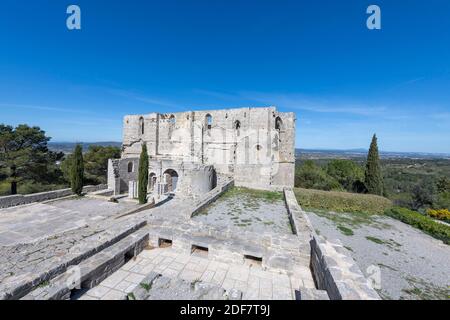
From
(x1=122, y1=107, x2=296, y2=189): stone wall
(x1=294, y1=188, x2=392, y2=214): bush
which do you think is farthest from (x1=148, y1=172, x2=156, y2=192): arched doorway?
(x1=294, y1=188, x2=392, y2=214): bush

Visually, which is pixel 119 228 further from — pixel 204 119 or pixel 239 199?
pixel 204 119

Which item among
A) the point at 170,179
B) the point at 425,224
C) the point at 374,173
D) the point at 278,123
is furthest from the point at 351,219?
the point at 170,179

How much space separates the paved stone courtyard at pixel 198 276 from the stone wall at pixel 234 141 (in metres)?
9.34

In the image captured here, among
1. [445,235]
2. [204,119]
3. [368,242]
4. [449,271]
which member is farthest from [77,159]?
[445,235]

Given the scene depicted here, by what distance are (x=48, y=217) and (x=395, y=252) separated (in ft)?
48.5

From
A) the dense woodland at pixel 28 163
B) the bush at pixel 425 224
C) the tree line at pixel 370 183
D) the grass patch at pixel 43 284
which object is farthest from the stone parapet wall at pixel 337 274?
the dense woodland at pixel 28 163

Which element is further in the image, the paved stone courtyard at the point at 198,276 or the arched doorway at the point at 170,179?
the arched doorway at the point at 170,179

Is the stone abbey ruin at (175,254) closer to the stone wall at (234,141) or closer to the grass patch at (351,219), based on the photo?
the grass patch at (351,219)

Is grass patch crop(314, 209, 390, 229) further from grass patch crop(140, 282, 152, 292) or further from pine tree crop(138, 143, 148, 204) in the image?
pine tree crop(138, 143, 148, 204)

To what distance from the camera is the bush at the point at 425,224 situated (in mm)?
8402

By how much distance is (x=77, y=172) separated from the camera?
1316 cm

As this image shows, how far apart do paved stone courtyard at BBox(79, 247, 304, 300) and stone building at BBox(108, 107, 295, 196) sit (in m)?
9.29

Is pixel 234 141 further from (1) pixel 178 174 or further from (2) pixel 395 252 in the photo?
(2) pixel 395 252
